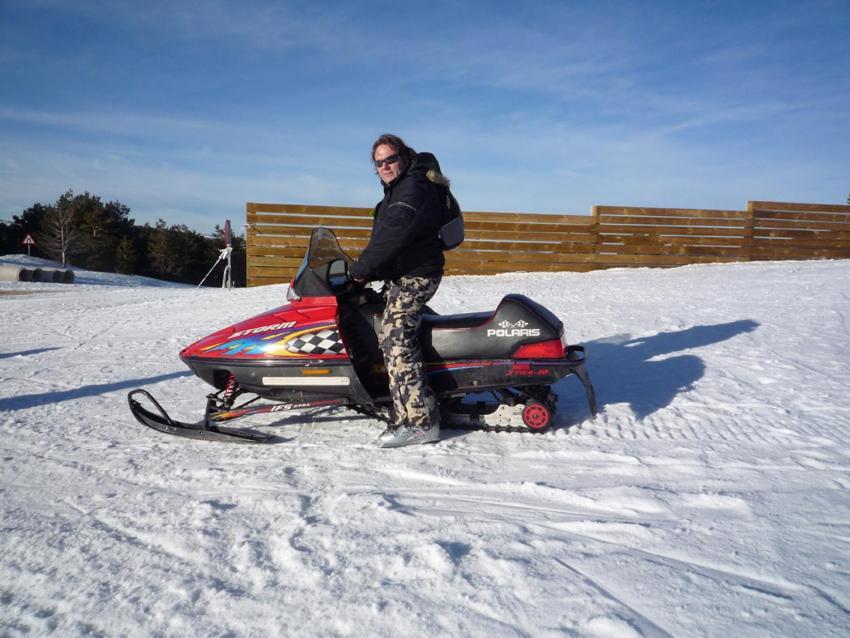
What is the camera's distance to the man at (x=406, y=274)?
10.5ft

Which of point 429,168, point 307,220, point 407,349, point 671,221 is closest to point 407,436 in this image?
point 407,349

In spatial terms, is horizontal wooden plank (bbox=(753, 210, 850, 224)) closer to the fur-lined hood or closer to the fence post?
the fence post

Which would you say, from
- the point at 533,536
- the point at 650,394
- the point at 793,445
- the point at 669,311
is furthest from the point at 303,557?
the point at 669,311

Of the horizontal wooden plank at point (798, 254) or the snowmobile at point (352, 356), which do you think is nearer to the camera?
the snowmobile at point (352, 356)

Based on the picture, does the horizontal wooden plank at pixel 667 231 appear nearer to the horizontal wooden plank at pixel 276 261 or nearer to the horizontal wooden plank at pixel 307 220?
the horizontal wooden plank at pixel 307 220

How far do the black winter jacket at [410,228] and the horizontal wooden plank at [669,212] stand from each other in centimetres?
952

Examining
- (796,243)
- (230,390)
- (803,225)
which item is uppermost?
(803,225)

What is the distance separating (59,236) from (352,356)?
3102 centimetres

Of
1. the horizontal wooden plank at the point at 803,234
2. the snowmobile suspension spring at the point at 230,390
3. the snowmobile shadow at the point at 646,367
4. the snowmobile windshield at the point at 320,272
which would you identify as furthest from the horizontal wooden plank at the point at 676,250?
the snowmobile suspension spring at the point at 230,390

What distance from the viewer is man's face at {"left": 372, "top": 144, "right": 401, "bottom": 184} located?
10.7ft

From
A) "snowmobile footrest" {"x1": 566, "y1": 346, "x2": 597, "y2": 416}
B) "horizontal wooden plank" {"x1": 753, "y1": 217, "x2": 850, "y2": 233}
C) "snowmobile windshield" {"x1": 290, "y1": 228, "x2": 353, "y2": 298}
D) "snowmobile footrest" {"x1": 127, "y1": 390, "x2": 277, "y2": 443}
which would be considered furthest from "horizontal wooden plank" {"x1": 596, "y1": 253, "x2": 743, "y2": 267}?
"snowmobile footrest" {"x1": 127, "y1": 390, "x2": 277, "y2": 443}

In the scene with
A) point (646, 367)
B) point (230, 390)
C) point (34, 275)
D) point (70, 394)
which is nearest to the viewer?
point (230, 390)

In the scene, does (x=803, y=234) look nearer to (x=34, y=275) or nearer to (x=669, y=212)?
(x=669, y=212)

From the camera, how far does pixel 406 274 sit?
330 centimetres
